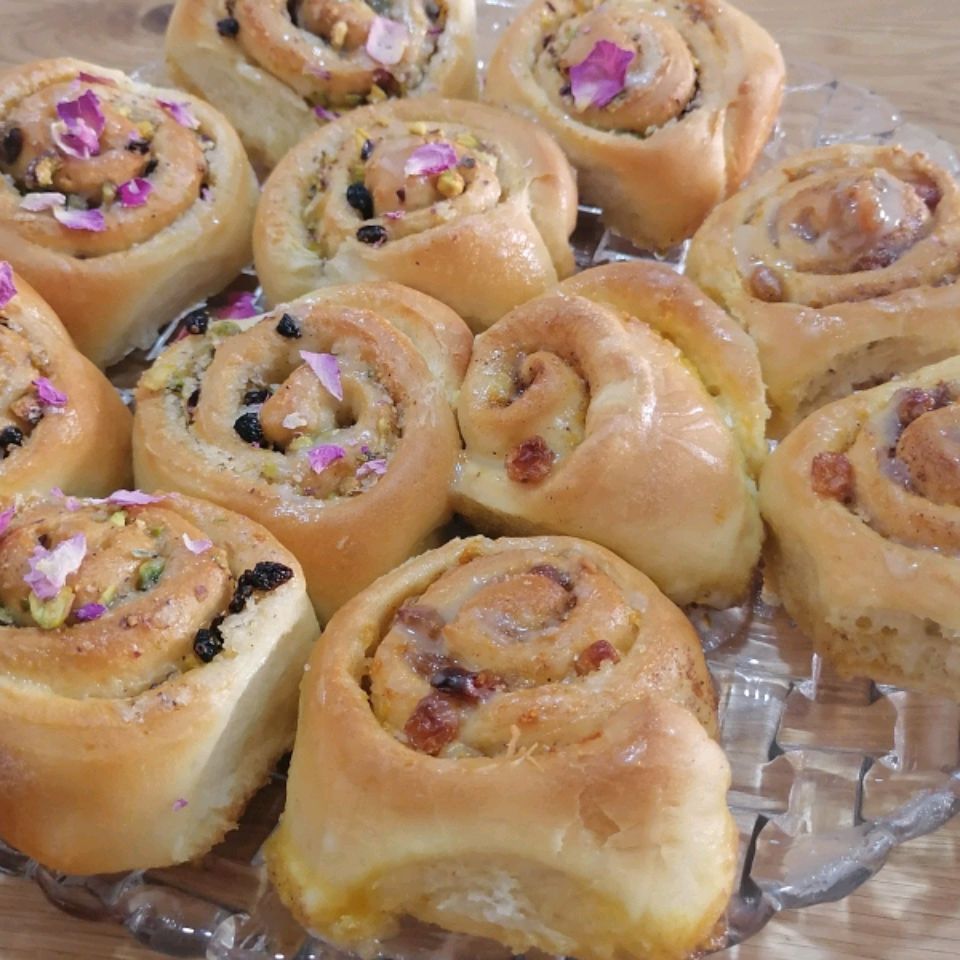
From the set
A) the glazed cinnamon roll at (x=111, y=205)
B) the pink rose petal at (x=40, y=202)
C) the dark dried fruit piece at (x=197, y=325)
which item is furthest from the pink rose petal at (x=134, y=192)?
the dark dried fruit piece at (x=197, y=325)

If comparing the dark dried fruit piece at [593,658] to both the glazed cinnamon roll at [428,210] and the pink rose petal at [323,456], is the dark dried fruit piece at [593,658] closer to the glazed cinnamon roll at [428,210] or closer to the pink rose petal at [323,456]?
the pink rose petal at [323,456]

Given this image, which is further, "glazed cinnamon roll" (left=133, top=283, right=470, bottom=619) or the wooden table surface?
"glazed cinnamon roll" (left=133, top=283, right=470, bottom=619)

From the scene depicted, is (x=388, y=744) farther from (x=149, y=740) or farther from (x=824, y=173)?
(x=824, y=173)

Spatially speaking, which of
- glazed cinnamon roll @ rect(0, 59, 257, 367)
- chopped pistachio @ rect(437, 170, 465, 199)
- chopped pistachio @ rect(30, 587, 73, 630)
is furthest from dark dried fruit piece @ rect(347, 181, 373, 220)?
chopped pistachio @ rect(30, 587, 73, 630)

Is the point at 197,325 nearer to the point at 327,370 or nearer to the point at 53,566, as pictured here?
the point at 327,370

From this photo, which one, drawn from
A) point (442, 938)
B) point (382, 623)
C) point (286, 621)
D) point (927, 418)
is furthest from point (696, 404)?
point (442, 938)

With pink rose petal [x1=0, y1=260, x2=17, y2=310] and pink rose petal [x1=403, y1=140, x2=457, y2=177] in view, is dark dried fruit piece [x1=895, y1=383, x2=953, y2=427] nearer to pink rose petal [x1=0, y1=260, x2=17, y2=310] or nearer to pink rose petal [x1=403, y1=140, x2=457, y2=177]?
pink rose petal [x1=403, y1=140, x2=457, y2=177]

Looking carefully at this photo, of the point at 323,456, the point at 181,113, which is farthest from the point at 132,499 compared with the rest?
the point at 181,113
